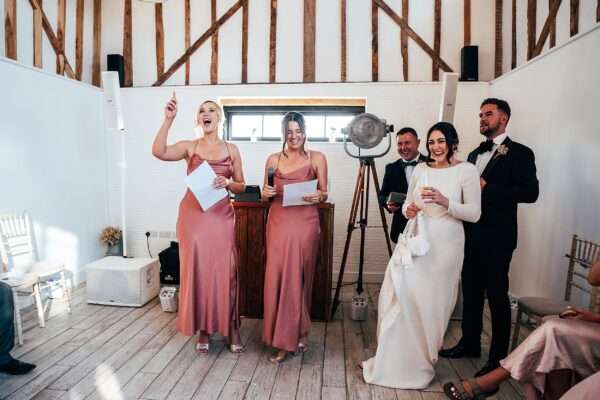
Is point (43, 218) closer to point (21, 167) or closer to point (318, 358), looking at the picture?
point (21, 167)

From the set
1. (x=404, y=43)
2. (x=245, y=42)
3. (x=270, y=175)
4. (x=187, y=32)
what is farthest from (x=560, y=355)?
(x=187, y=32)

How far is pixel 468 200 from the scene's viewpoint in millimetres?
2271

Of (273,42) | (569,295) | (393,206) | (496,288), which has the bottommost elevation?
(569,295)

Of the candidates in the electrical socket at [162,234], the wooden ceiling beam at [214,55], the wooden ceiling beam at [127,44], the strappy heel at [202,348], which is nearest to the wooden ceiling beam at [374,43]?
the wooden ceiling beam at [214,55]

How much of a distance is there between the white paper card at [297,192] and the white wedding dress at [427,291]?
2.40 feet

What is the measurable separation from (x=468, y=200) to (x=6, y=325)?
2.83m

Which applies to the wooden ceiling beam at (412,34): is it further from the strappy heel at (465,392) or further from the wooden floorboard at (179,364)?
the strappy heel at (465,392)

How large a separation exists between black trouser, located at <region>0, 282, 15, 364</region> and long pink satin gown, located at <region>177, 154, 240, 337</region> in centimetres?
98

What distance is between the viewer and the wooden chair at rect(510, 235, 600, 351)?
7.73ft

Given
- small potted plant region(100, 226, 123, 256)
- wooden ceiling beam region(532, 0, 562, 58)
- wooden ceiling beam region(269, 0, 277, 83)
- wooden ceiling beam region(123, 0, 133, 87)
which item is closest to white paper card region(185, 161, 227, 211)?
wooden ceiling beam region(269, 0, 277, 83)

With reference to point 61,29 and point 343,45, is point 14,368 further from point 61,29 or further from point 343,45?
point 343,45

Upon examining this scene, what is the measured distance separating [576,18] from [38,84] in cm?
Answer: 478

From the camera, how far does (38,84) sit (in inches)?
147

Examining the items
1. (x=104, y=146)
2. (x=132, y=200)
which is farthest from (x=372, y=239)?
(x=104, y=146)
